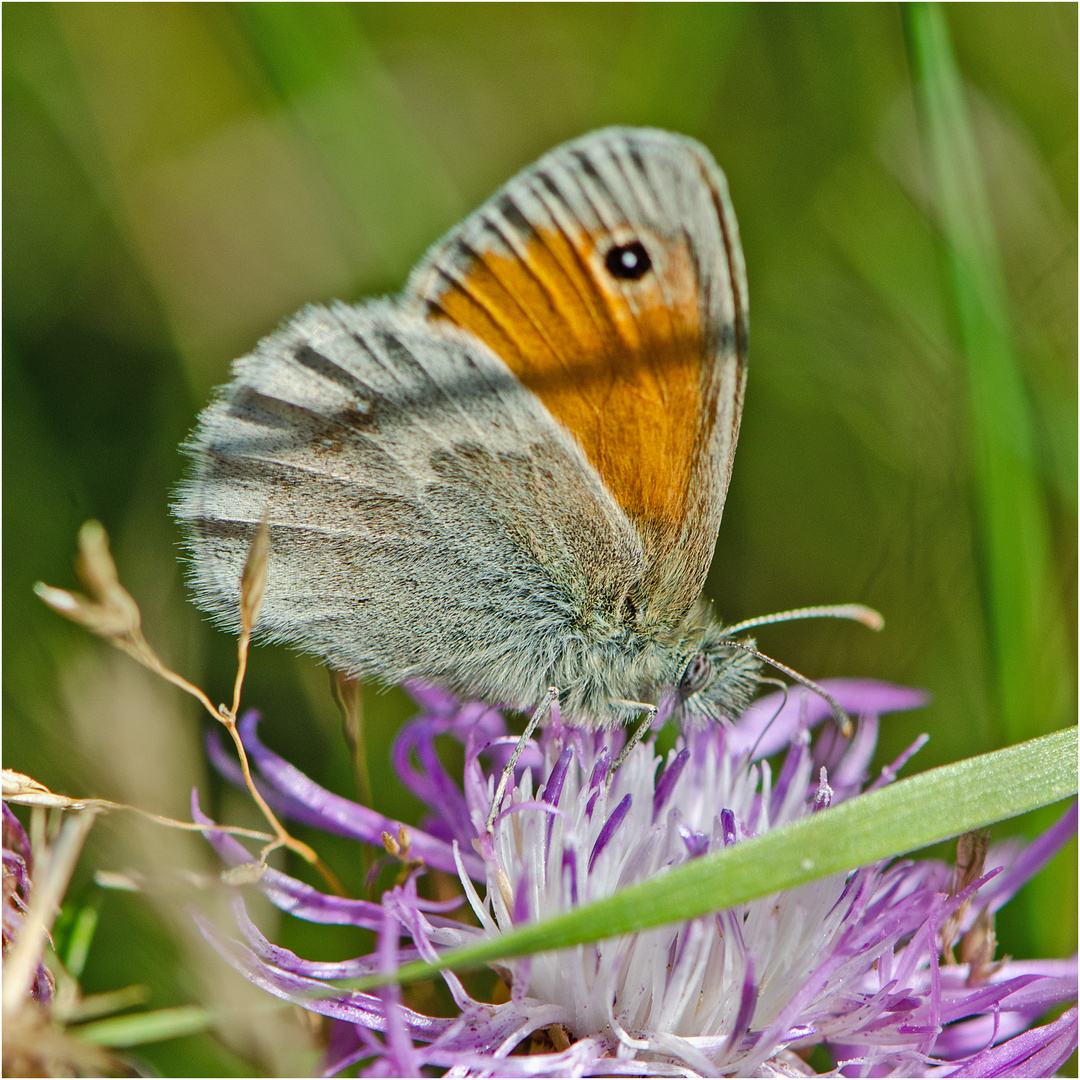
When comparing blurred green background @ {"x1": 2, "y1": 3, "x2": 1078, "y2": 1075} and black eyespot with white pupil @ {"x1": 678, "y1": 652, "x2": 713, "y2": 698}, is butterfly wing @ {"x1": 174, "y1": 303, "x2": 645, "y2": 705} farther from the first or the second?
blurred green background @ {"x1": 2, "y1": 3, "x2": 1078, "y2": 1075}

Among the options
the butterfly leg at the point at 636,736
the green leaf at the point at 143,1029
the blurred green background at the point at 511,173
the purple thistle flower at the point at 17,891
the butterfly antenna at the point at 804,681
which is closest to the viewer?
the green leaf at the point at 143,1029

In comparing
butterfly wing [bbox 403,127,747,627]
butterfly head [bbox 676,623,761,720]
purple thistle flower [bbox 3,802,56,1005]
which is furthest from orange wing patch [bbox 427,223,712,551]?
purple thistle flower [bbox 3,802,56,1005]

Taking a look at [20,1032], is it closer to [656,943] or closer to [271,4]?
[656,943]

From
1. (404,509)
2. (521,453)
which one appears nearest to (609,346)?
(521,453)

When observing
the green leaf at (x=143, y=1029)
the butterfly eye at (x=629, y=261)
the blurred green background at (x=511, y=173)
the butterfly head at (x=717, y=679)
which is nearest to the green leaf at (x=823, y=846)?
the green leaf at (x=143, y=1029)

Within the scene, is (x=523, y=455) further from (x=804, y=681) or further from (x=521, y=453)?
(x=804, y=681)

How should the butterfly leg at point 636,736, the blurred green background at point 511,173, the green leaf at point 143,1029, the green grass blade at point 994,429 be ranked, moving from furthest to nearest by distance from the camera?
the blurred green background at point 511,173
the green grass blade at point 994,429
the butterfly leg at point 636,736
the green leaf at point 143,1029

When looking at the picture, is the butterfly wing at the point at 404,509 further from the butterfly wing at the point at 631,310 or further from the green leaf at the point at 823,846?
the green leaf at the point at 823,846

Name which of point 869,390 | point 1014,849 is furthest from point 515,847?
point 869,390
